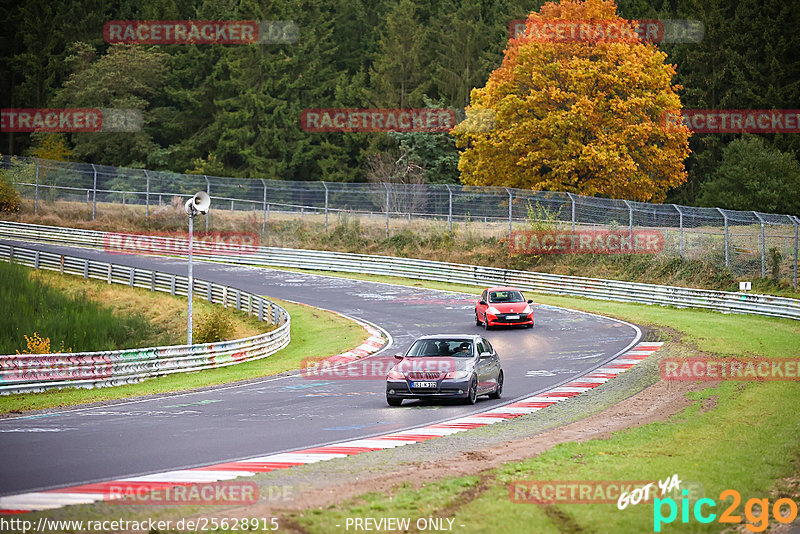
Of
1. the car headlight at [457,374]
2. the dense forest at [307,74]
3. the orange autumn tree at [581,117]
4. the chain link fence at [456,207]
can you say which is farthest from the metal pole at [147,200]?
the car headlight at [457,374]

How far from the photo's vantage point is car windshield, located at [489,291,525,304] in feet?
113

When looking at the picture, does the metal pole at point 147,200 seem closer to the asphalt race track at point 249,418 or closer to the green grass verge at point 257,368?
the green grass verge at point 257,368

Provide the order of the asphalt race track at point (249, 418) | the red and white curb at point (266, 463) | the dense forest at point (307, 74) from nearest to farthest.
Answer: the red and white curb at point (266, 463) → the asphalt race track at point (249, 418) → the dense forest at point (307, 74)

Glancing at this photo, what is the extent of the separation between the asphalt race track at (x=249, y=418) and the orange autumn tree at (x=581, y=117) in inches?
788

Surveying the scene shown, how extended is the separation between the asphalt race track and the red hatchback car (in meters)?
0.43

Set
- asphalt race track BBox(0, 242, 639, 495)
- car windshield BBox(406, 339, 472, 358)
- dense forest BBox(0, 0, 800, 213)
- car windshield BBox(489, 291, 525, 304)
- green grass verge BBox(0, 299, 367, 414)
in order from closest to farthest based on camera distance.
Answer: asphalt race track BBox(0, 242, 639, 495)
car windshield BBox(406, 339, 472, 358)
green grass verge BBox(0, 299, 367, 414)
car windshield BBox(489, 291, 525, 304)
dense forest BBox(0, 0, 800, 213)

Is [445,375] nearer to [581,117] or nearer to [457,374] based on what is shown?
[457,374]

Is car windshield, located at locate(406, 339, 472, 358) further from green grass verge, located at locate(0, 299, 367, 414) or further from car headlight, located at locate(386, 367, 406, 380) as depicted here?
green grass verge, located at locate(0, 299, 367, 414)

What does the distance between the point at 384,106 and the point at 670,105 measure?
36847mm

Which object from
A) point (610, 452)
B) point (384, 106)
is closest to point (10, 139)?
point (384, 106)

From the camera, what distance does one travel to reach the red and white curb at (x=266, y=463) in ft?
32.8

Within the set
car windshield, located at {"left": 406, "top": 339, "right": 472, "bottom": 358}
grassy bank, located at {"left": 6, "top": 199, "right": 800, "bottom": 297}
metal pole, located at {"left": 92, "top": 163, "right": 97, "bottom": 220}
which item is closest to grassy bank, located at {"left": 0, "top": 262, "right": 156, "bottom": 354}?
car windshield, located at {"left": 406, "top": 339, "right": 472, "bottom": 358}

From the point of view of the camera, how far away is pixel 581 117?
52.0m

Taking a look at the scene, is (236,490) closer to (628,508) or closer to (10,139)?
(628,508)
